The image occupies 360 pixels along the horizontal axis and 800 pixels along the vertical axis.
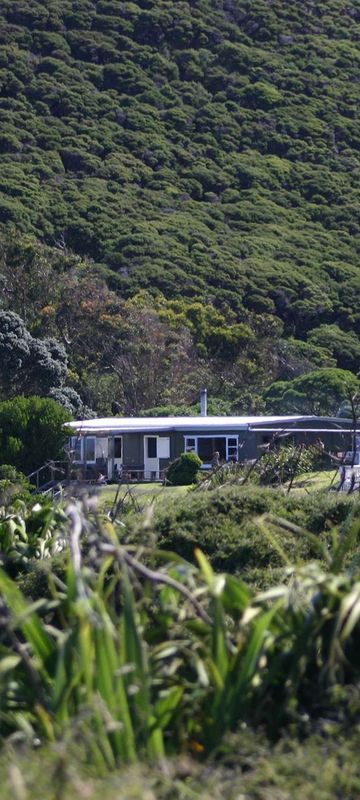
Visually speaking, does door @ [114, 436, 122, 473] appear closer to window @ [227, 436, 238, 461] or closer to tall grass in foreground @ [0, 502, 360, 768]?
window @ [227, 436, 238, 461]

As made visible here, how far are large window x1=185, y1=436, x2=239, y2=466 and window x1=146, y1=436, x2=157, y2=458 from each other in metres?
1.14

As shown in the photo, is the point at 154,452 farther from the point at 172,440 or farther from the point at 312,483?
the point at 312,483

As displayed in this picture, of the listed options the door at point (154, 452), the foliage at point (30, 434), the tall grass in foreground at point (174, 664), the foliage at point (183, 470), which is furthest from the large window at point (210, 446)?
the tall grass in foreground at point (174, 664)

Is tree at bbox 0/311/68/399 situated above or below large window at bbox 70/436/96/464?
below

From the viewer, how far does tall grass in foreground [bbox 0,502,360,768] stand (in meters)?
4.50

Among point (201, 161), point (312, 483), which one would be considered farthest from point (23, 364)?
point (201, 161)

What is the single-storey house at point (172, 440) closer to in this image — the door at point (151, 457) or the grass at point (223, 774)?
the door at point (151, 457)

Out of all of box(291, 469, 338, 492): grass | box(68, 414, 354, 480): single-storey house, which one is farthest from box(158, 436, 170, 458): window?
box(291, 469, 338, 492): grass

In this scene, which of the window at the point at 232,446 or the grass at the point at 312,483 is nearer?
the grass at the point at 312,483

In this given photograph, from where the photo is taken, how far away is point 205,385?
62.7 m

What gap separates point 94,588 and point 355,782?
1341 mm

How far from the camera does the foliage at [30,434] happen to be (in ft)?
131

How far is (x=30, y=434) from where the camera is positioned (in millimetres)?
40844

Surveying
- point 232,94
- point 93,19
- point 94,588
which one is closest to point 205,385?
Answer: point 232,94
